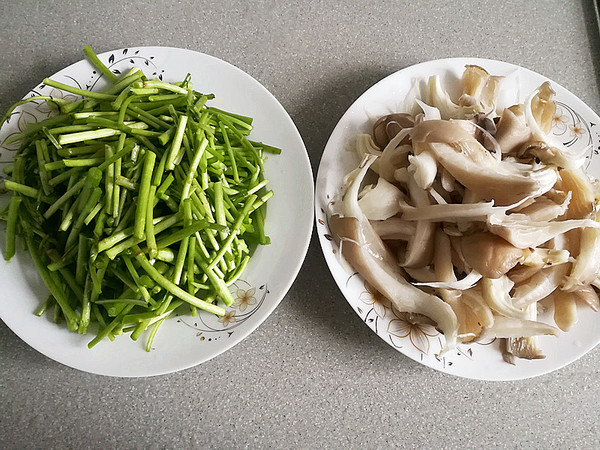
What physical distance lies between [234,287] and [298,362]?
11.4 inches

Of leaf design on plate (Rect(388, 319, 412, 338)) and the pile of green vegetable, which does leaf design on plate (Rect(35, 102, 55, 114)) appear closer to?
the pile of green vegetable

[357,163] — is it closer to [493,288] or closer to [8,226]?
[493,288]

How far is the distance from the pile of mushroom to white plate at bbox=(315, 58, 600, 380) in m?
0.04

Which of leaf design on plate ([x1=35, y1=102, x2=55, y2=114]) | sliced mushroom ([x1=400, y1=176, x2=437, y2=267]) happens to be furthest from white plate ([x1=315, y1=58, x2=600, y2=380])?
leaf design on plate ([x1=35, y1=102, x2=55, y2=114])

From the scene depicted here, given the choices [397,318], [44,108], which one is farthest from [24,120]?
[397,318]

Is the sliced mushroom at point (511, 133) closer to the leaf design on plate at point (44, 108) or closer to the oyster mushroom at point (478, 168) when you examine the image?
the oyster mushroom at point (478, 168)

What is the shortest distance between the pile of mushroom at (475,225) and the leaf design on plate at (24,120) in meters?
0.81

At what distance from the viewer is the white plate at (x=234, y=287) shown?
1.14m

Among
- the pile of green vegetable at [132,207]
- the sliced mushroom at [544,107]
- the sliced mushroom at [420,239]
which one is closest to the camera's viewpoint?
the pile of green vegetable at [132,207]

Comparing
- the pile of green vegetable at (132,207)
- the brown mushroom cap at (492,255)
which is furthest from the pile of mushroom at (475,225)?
the pile of green vegetable at (132,207)

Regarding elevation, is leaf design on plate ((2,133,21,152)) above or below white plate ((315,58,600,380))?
above

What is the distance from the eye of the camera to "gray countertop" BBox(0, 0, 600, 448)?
1.26 m

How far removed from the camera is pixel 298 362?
1.33 metres

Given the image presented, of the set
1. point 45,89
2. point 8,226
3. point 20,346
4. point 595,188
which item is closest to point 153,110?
point 45,89
